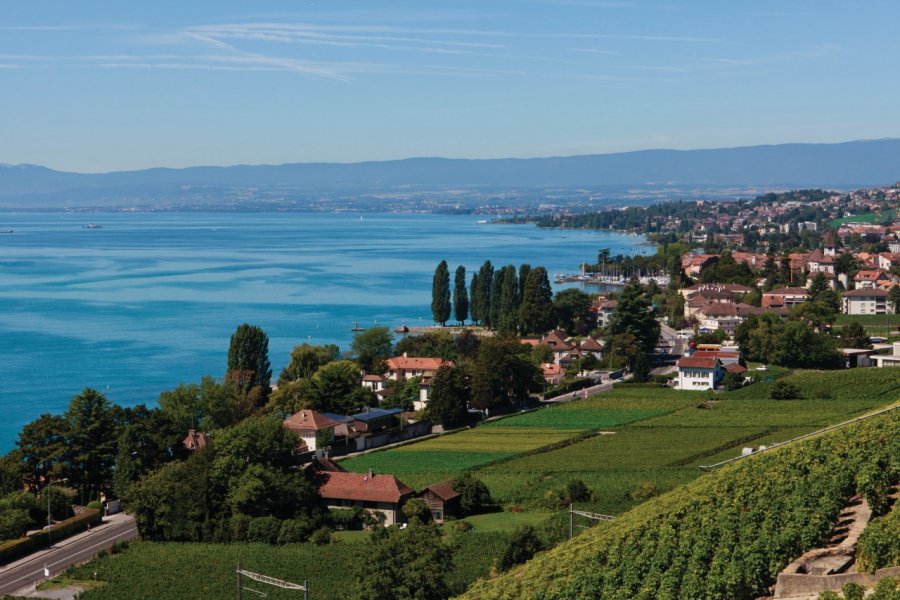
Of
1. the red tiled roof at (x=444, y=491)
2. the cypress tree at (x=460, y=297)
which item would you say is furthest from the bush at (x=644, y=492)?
the cypress tree at (x=460, y=297)

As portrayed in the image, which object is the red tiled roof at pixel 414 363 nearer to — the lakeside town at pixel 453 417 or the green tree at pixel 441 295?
the lakeside town at pixel 453 417

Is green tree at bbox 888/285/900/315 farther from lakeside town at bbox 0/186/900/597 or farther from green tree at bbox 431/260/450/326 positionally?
green tree at bbox 431/260/450/326

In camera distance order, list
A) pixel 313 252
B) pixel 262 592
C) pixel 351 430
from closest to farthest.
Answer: pixel 262 592 → pixel 351 430 → pixel 313 252

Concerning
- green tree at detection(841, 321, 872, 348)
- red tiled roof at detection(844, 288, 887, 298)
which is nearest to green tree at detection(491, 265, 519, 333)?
green tree at detection(841, 321, 872, 348)

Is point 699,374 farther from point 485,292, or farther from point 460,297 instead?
point 460,297

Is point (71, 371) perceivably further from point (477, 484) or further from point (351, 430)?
point (477, 484)

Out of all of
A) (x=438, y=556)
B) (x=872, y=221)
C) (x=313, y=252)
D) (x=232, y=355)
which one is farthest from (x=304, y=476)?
(x=872, y=221)
